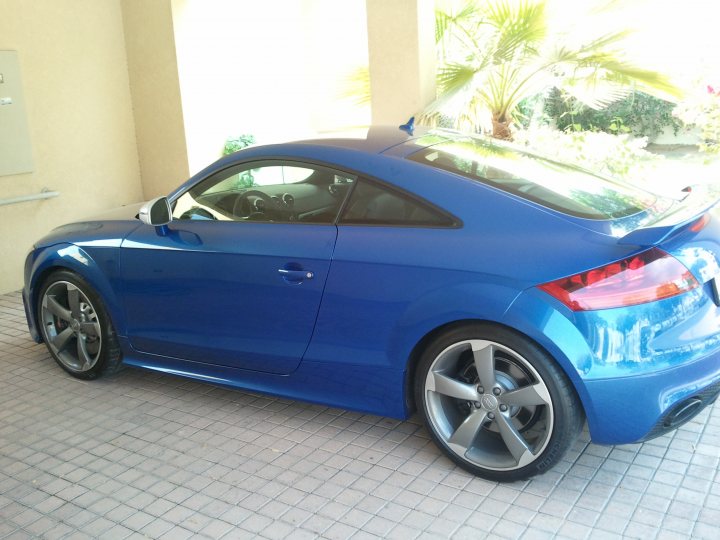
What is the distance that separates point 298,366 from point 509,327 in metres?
1.17

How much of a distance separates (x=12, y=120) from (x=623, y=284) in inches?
240

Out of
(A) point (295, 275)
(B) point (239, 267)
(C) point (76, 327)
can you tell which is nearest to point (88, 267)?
(C) point (76, 327)

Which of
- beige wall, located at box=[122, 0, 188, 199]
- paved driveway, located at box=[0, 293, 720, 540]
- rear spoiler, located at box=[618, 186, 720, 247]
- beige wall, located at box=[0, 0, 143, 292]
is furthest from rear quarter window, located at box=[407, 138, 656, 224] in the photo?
beige wall, located at box=[0, 0, 143, 292]

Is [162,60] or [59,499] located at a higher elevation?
[162,60]

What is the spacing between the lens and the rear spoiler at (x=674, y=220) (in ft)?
10.0

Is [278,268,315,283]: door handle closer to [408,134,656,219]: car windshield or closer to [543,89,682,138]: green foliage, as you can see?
[408,134,656,219]: car windshield

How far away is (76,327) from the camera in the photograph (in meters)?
4.88

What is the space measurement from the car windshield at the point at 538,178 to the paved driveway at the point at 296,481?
3.79 ft

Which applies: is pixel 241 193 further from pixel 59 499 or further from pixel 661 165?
pixel 661 165

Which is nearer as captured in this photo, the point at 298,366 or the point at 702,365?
the point at 702,365

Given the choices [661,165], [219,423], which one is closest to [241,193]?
[219,423]

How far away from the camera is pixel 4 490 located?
3.73 m

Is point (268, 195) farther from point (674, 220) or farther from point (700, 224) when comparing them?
point (700, 224)

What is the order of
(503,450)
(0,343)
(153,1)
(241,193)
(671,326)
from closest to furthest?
(671,326) < (503,450) < (241,193) < (0,343) < (153,1)
